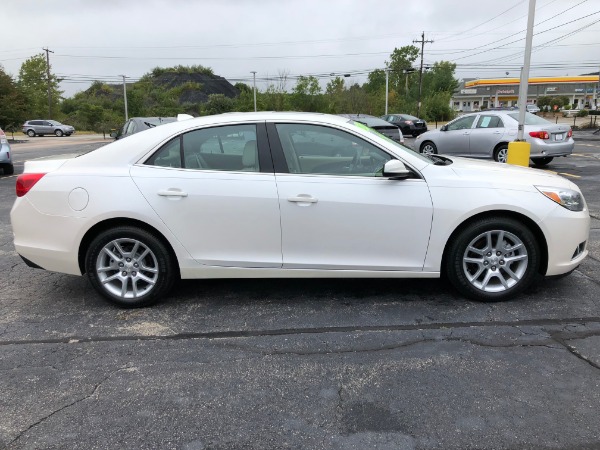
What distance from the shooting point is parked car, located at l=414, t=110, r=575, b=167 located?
40.8 feet

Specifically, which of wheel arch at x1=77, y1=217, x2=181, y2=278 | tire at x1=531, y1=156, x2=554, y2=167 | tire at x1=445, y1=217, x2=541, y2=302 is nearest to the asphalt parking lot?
tire at x1=445, y1=217, x2=541, y2=302

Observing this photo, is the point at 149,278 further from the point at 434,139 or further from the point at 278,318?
the point at 434,139

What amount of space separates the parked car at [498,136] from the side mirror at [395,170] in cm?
972

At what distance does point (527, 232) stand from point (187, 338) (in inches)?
113

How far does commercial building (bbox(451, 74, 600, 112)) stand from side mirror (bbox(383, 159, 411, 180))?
102 metres

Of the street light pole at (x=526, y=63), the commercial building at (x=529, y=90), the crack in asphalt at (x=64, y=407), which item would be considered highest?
the commercial building at (x=529, y=90)

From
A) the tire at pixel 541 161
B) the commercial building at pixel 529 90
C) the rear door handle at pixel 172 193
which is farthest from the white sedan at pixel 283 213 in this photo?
the commercial building at pixel 529 90

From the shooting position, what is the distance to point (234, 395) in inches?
118

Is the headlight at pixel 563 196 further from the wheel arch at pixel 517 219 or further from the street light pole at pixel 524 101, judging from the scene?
the street light pole at pixel 524 101

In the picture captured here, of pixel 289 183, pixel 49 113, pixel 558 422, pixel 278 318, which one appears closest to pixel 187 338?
pixel 278 318

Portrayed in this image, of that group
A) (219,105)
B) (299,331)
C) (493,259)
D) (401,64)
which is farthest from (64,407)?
(401,64)

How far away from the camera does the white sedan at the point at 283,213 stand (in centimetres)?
406

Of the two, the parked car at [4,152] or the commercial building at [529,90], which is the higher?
the commercial building at [529,90]

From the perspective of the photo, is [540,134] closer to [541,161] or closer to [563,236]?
[541,161]
